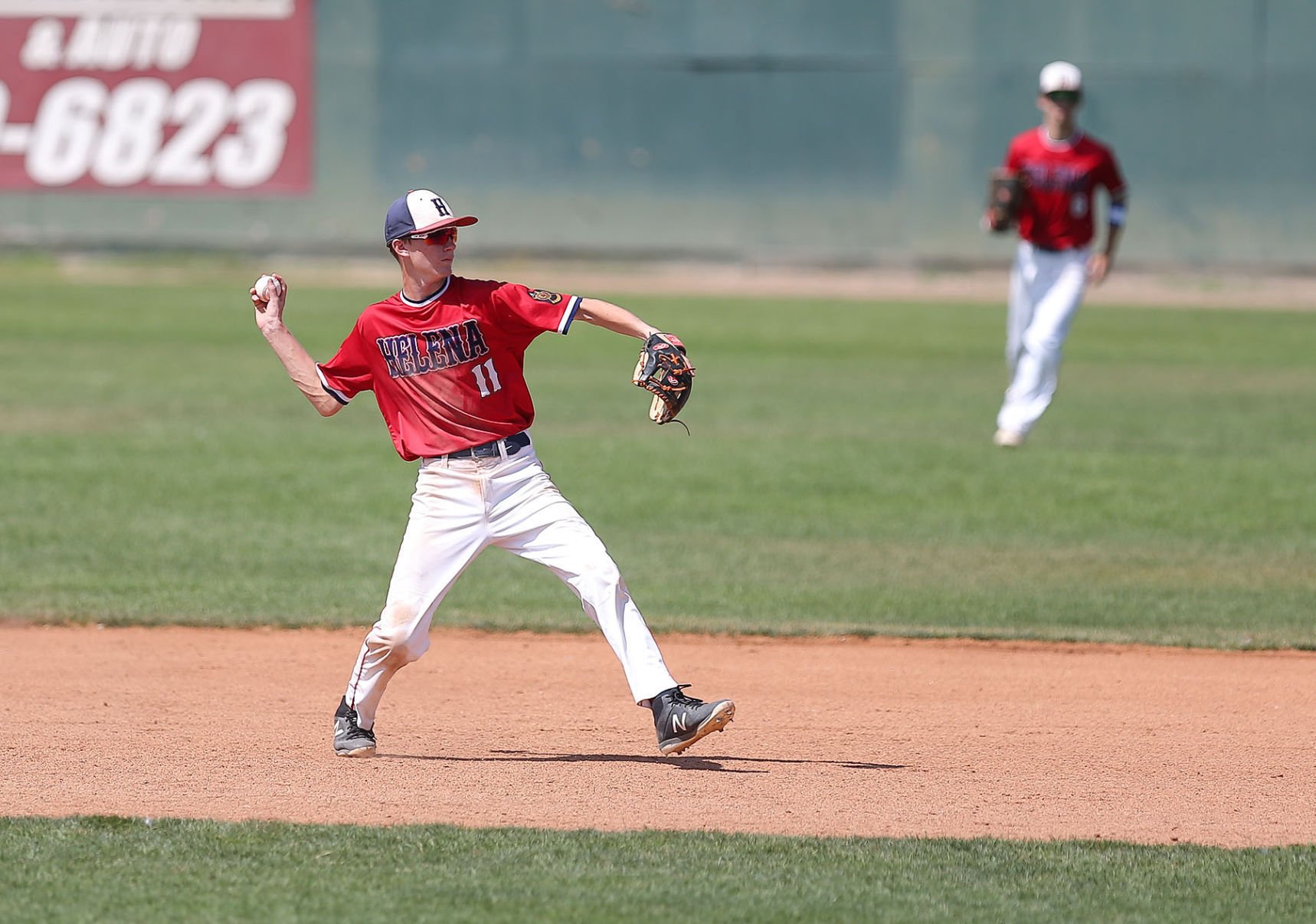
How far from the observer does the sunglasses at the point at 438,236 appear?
602 centimetres

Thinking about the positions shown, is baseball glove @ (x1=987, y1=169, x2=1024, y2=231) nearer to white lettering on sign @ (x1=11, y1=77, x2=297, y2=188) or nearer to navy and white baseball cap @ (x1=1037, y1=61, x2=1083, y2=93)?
navy and white baseball cap @ (x1=1037, y1=61, x2=1083, y2=93)

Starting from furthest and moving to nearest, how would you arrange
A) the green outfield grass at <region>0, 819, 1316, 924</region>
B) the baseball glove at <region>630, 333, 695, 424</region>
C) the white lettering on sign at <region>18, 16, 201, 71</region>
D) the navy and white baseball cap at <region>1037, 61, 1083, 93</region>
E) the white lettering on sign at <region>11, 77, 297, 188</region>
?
the white lettering on sign at <region>11, 77, 297, 188</region> < the white lettering on sign at <region>18, 16, 201, 71</region> < the navy and white baseball cap at <region>1037, 61, 1083, 93</region> < the baseball glove at <region>630, 333, 695, 424</region> < the green outfield grass at <region>0, 819, 1316, 924</region>

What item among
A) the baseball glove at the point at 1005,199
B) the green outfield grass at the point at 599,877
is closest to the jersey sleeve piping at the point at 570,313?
the green outfield grass at the point at 599,877

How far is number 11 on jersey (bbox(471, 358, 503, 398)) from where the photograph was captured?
617 cm

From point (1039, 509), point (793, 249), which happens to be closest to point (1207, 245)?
point (793, 249)

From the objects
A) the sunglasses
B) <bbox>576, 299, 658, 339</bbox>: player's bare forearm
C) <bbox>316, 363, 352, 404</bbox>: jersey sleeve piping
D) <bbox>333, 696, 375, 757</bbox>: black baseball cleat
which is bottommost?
<bbox>333, 696, 375, 757</bbox>: black baseball cleat

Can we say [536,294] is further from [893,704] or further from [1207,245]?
[1207,245]

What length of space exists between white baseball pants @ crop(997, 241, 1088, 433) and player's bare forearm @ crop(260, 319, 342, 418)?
7009 mm

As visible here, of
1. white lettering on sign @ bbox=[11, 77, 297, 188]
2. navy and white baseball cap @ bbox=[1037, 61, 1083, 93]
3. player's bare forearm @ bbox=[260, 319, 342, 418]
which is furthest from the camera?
white lettering on sign @ bbox=[11, 77, 297, 188]

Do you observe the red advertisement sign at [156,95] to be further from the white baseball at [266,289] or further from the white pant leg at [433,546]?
the white pant leg at [433,546]

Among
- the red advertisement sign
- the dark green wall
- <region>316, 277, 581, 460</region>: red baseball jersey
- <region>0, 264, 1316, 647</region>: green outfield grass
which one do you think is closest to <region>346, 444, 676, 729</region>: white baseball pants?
<region>316, 277, 581, 460</region>: red baseball jersey

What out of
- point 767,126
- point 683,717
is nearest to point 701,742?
point 683,717

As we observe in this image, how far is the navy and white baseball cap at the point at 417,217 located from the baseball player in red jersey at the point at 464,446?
1 cm

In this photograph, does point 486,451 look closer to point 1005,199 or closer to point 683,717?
point 683,717
